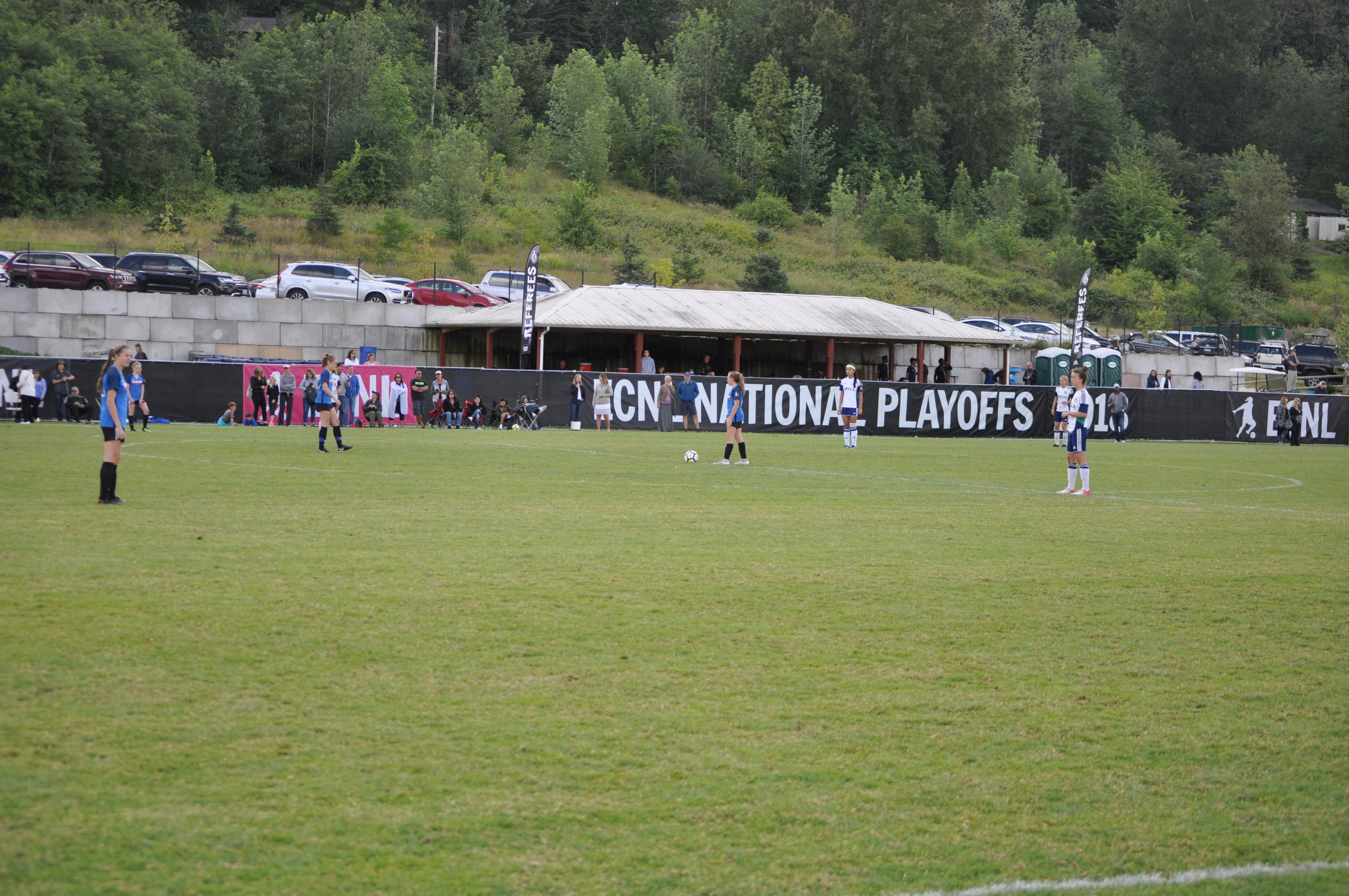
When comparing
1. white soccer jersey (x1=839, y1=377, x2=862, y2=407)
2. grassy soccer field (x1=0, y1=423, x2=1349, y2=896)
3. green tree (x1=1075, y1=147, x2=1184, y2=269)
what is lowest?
grassy soccer field (x1=0, y1=423, x2=1349, y2=896)

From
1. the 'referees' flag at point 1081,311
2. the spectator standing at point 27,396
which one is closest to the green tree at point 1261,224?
the 'referees' flag at point 1081,311

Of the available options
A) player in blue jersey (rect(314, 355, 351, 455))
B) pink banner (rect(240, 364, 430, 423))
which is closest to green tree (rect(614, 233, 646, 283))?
pink banner (rect(240, 364, 430, 423))

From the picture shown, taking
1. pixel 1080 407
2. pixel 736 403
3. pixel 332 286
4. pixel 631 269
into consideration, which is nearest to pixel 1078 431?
pixel 1080 407

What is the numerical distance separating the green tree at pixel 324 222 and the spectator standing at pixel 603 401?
3239cm

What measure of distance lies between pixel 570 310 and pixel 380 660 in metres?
37.1

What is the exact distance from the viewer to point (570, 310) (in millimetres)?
43531

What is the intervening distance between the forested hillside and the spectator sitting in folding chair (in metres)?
28.2

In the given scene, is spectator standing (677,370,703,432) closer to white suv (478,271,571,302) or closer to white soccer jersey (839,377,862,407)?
white soccer jersey (839,377,862,407)

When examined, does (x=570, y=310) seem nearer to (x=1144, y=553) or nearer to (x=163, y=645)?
(x=1144, y=553)

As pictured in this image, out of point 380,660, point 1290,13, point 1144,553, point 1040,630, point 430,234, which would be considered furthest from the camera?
point 1290,13

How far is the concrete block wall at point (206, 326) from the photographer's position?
138 ft

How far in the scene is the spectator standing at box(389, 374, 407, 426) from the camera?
1401 inches

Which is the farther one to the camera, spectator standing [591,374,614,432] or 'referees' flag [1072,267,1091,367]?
'referees' flag [1072,267,1091,367]

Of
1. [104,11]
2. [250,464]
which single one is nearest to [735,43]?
[104,11]
